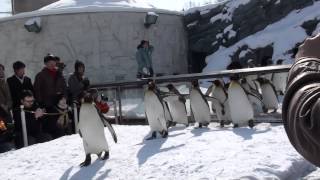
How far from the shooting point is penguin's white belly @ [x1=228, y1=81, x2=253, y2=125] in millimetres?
6398

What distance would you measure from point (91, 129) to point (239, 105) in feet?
7.40

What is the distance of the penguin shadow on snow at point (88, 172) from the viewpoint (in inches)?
174

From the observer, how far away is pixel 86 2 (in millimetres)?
18578

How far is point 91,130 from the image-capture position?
488cm

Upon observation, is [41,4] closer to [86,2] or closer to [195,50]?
[86,2]

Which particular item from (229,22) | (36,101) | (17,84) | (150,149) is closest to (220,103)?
(150,149)

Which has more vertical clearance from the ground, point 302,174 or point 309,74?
point 309,74

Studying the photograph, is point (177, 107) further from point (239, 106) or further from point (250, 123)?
point (250, 123)

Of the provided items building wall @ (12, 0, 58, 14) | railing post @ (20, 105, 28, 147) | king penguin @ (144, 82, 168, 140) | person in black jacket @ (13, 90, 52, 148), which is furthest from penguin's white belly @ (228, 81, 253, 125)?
building wall @ (12, 0, 58, 14)

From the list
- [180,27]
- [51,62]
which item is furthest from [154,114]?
[180,27]

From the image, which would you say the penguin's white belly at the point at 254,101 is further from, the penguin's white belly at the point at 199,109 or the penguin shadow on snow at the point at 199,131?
the penguin shadow on snow at the point at 199,131

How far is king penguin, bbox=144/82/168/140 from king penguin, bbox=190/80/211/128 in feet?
Result: 2.87

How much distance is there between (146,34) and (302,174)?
13882 millimetres

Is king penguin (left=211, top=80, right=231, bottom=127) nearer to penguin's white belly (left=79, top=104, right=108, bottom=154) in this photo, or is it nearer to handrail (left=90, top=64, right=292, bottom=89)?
handrail (left=90, top=64, right=292, bottom=89)
